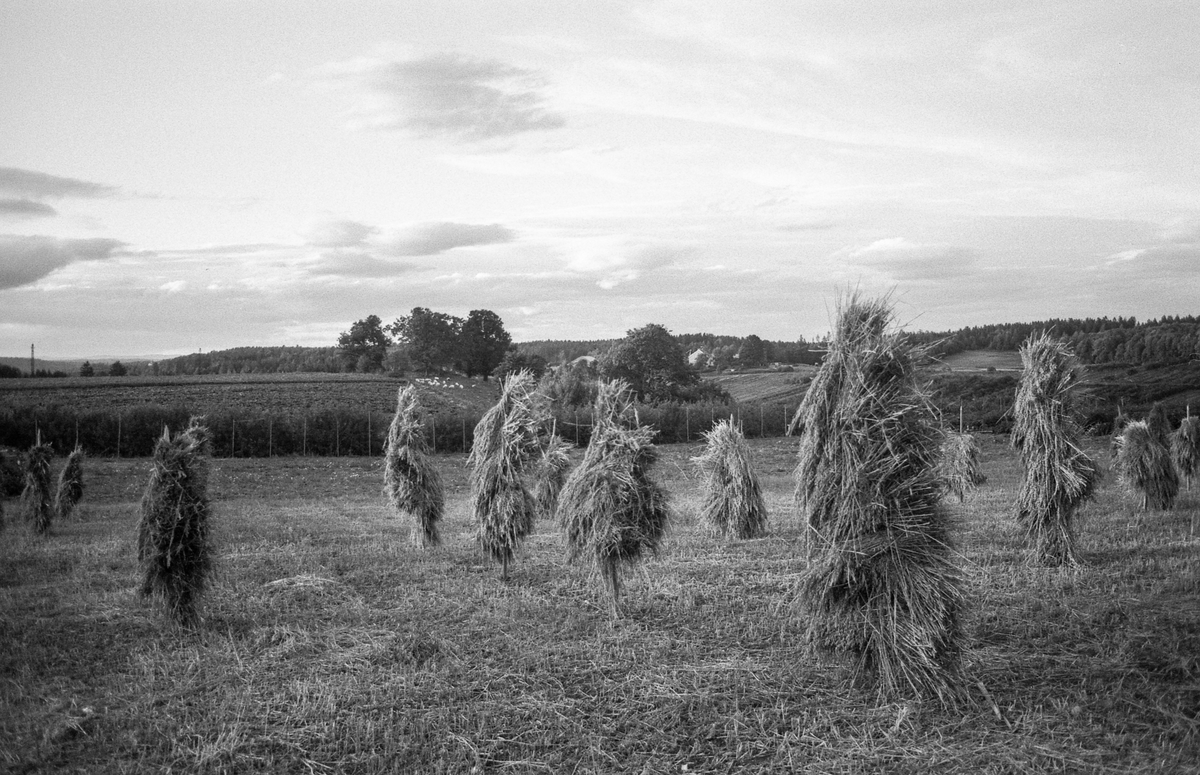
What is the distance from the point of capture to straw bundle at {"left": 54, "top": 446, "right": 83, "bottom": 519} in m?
20.6

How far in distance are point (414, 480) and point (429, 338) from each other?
2315 inches

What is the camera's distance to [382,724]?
714cm

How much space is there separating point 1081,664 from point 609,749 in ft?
17.9

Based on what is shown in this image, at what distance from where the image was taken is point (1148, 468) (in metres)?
20.6

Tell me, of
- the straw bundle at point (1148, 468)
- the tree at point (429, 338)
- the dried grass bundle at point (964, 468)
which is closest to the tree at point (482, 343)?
the tree at point (429, 338)

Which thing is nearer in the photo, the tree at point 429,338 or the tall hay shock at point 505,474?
the tall hay shock at point 505,474

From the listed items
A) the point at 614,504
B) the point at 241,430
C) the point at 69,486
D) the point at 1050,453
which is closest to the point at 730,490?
the point at 1050,453

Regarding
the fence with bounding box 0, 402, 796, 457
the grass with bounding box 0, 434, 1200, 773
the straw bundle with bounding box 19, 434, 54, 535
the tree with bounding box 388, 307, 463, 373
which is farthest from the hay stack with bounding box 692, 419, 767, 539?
the tree with bounding box 388, 307, 463, 373

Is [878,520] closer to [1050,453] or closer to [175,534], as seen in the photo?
[1050,453]

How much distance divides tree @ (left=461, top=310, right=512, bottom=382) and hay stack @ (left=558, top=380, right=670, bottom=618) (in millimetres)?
65914

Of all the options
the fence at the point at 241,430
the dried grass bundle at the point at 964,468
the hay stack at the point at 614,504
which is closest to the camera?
the hay stack at the point at 614,504

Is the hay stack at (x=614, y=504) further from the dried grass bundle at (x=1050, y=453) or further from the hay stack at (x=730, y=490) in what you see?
the dried grass bundle at (x=1050, y=453)

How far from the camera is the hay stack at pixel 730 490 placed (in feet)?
58.3

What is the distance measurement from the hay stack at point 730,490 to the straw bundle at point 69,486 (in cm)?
1634
